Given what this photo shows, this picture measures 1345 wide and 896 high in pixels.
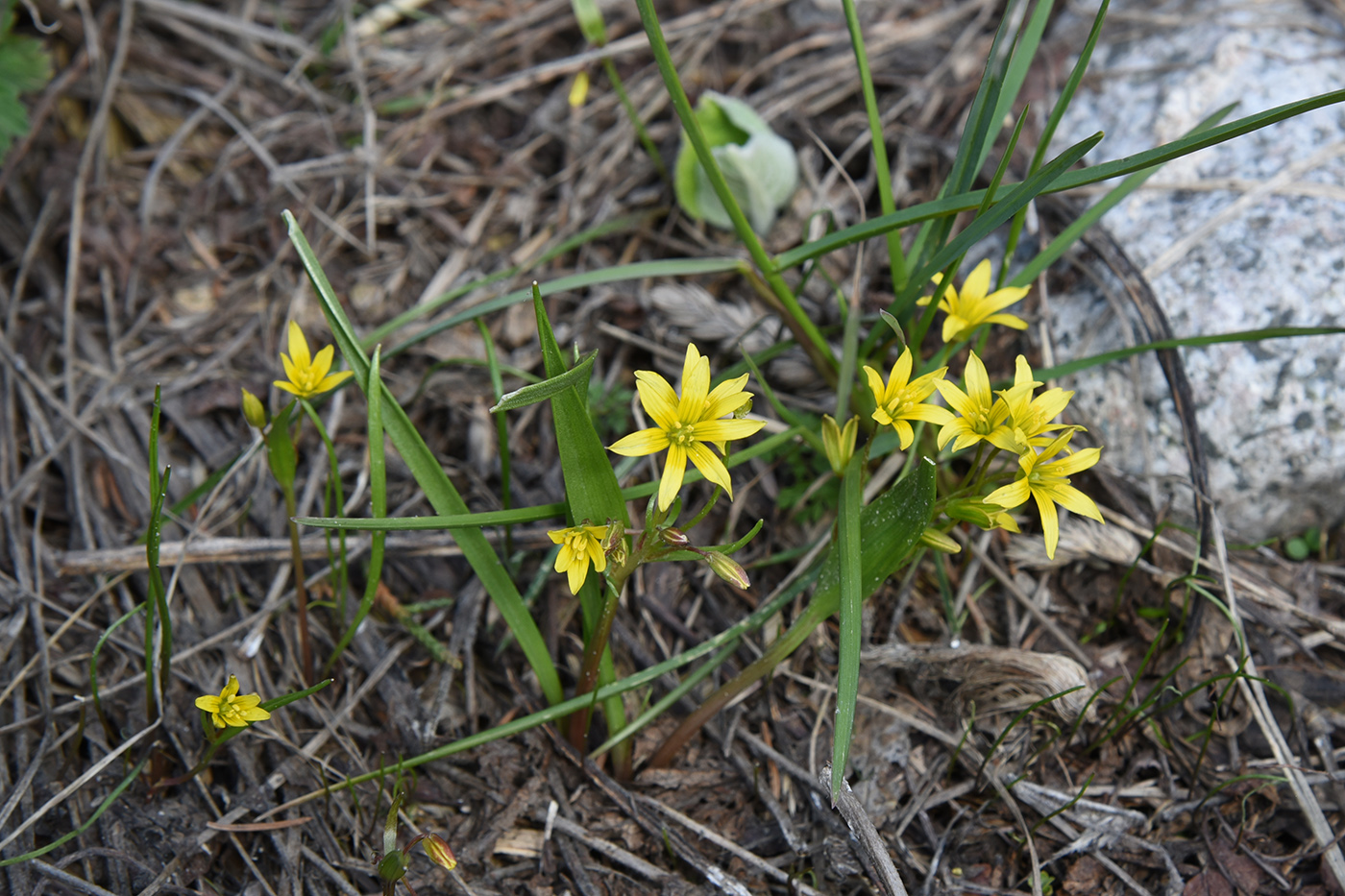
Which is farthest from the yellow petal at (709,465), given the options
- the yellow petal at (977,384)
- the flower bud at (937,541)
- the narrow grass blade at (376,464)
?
the narrow grass blade at (376,464)

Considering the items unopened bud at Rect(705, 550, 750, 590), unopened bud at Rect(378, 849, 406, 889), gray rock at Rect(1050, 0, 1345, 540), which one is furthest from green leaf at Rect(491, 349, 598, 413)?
gray rock at Rect(1050, 0, 1345, 540)

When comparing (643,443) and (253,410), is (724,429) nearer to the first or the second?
(643,443)

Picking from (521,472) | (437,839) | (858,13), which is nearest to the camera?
(437,839)

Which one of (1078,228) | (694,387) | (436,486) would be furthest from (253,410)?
(1078,228)

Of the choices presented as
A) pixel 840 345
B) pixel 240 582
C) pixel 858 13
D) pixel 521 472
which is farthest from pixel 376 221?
Answer: pixel 858 13

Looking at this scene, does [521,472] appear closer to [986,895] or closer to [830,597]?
[830,597]

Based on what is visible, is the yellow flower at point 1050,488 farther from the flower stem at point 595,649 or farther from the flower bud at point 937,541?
the flower stem at point 595,649
